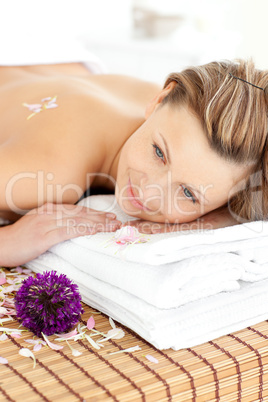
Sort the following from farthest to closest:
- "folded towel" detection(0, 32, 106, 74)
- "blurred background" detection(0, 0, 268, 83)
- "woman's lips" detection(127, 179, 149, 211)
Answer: "blurred background" detection(0, 0, 268, 83) < "folded towel" detection(0, 32, 106, 74) < "woman's lips" detection(127, 179, 149, 211)

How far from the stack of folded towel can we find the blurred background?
6.37ft

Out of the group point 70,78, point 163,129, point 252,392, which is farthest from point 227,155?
point 70,78

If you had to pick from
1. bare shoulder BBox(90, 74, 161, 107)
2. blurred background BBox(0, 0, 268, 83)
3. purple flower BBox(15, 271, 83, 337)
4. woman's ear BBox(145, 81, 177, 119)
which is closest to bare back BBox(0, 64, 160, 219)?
bare shoulder BBox(90, 74, 161, 107)

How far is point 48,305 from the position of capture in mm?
865

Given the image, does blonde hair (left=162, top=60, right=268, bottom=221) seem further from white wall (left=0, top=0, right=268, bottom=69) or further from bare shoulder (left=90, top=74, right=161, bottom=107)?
white wall (left=0, top=0, right=268, bottom=69)

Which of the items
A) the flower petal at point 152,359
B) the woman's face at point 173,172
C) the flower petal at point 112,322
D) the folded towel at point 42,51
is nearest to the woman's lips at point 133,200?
the woman's face at point 173,172

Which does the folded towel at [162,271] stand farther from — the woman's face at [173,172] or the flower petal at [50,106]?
the flower petal at [50,106]

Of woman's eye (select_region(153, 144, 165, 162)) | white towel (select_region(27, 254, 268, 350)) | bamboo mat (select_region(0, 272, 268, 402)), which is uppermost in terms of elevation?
woman's eye (select_region(153, 144, 165, 162))

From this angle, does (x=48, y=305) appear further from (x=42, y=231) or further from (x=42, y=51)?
(x=42, y=51)

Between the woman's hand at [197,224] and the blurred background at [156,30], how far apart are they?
1698mm

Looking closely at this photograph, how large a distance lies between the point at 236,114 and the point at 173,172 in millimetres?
171

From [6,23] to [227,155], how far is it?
46.9 inches

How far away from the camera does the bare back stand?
1.21m

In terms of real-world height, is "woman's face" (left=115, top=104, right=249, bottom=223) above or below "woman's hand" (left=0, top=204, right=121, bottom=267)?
above
